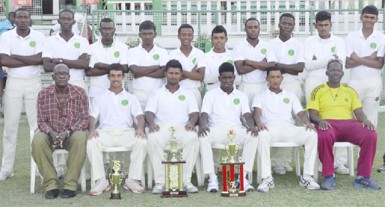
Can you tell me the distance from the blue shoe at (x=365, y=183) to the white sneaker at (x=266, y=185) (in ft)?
2.98

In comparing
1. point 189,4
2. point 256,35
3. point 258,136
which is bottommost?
point 258,136

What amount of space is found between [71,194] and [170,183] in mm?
1026

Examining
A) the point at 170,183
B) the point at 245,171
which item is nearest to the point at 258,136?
the point at 245,171

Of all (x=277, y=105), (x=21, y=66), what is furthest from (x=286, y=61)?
(x=21, y=66)

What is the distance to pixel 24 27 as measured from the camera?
9.15 metres

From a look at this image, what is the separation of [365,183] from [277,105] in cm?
131

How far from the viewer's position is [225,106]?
29.6 ft

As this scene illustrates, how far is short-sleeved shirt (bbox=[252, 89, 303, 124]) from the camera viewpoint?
9.10 meters

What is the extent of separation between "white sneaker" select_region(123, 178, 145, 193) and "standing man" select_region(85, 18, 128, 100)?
49.4 inches

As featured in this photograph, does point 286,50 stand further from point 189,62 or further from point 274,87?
point 189,62

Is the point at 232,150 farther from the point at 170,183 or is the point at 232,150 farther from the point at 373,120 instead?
the point at 373,120

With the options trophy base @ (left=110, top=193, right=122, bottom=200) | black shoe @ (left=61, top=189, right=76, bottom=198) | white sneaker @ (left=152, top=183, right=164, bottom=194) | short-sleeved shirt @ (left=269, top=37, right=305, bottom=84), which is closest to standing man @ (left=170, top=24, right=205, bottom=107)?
short-sleeved shirt @ (left=269, top=37, right=305, bottom=84)

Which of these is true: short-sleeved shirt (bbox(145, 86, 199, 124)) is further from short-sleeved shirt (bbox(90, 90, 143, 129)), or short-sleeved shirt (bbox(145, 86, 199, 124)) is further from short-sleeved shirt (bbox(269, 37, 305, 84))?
short-sleeved shirt (bbox(269, 37, 305, 84))

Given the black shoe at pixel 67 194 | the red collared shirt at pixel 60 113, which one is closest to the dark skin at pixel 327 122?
the red collared shirt at pixel 60 113
